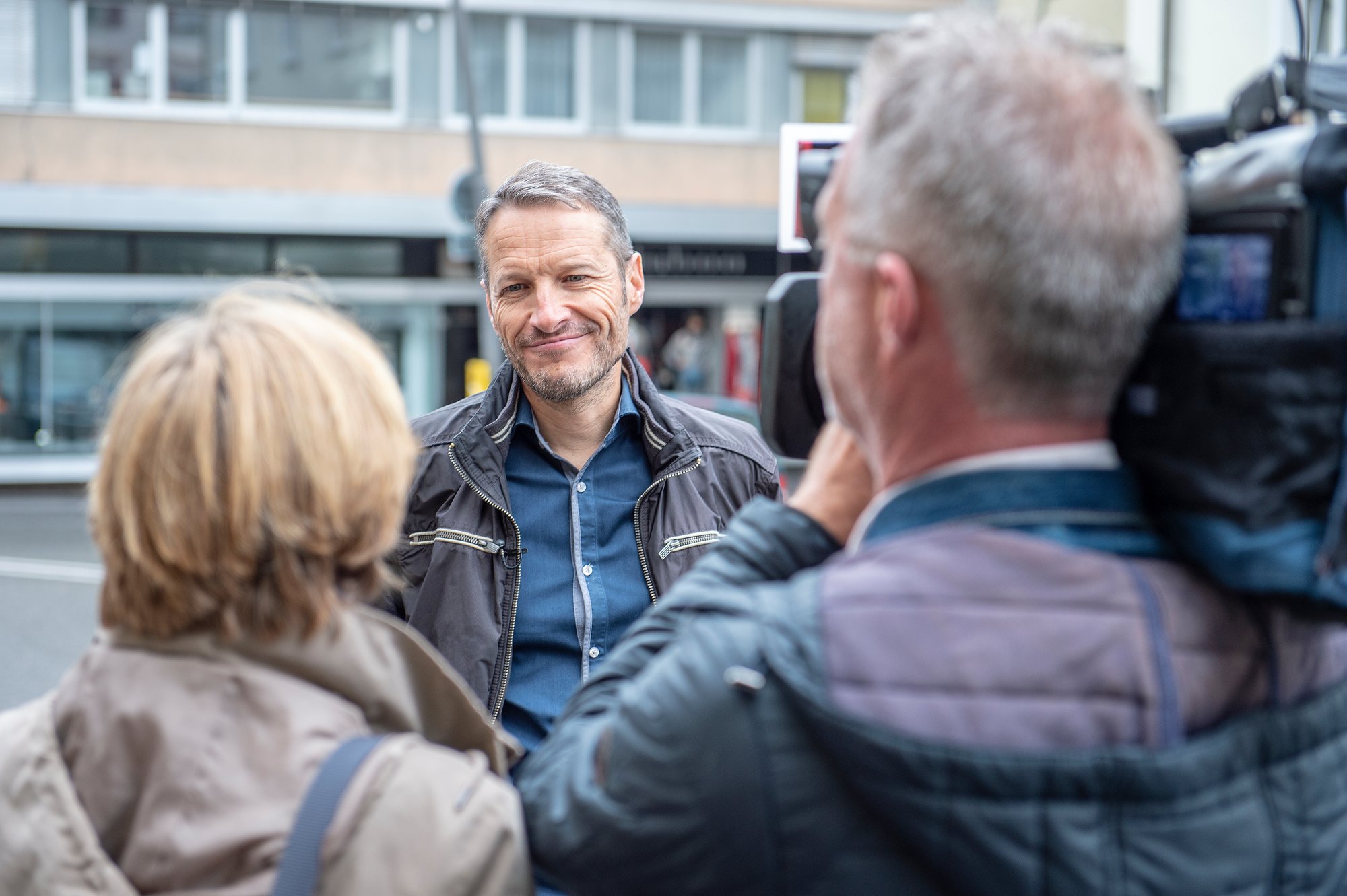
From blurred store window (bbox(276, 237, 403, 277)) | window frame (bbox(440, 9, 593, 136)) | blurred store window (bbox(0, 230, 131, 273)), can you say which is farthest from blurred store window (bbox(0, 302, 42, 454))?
window frame (bbox(440, 9, 593, 136))

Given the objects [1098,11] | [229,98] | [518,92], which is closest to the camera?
[1098,11]

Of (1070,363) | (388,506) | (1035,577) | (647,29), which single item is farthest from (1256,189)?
(647,29)

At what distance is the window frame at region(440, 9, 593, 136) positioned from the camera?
1900cm

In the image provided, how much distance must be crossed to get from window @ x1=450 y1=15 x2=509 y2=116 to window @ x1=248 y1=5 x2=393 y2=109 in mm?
1117

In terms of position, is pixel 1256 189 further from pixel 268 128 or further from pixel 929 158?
pixel 268 128

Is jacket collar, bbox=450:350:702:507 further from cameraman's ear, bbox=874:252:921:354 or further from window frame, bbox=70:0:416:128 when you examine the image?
window frame, bbox=70:0:416:128

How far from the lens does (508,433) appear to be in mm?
2734

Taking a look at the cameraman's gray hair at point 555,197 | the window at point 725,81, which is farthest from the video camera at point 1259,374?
the window at point 725,81

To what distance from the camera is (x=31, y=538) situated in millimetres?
13297

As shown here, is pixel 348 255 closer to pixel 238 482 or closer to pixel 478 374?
pixel 478 374

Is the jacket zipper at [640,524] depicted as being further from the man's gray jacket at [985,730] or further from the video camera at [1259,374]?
the video camera at [1259,374]

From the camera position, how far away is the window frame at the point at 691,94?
19.8 m

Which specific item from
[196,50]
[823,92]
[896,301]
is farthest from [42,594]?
[823,92]

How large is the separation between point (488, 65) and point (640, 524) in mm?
17669
